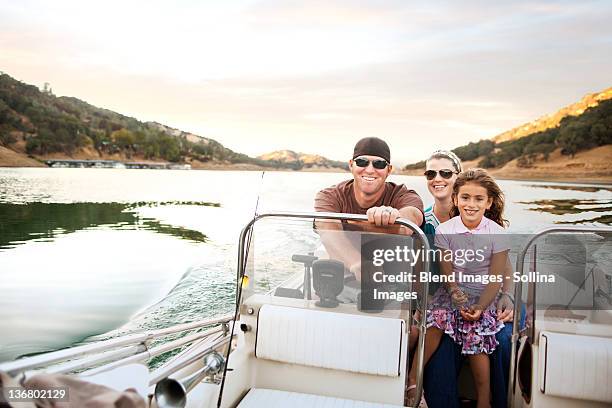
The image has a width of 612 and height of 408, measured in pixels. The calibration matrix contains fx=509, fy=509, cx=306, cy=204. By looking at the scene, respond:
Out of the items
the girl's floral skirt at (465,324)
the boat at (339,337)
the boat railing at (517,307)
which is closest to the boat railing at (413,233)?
the boat at (339,337)

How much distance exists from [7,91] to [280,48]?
33.5m

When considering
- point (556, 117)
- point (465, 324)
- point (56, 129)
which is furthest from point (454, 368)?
point (56, 129)

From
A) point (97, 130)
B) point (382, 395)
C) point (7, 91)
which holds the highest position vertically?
point (7, 91)

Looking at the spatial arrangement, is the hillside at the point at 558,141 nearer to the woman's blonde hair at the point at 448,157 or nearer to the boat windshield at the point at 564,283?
the woman's blonde hair at the point at 448,157

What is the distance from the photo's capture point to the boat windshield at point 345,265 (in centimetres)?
233

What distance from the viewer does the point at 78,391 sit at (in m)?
1.30

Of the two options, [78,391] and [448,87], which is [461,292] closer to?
[78,391]

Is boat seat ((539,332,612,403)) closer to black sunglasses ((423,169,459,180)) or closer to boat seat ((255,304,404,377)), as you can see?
boat seat ((255,304,404,377))

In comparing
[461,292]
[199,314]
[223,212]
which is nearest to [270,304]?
[461,292]

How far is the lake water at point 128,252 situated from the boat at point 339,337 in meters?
0.33

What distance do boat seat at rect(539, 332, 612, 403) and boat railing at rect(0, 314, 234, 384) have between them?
4.60 ft

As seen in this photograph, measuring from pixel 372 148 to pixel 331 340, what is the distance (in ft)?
3.39

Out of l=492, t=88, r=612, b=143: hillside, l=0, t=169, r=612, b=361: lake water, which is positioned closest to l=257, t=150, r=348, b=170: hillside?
l=0, t=169, r=612, b=361: lake water

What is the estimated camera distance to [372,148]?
272cm
